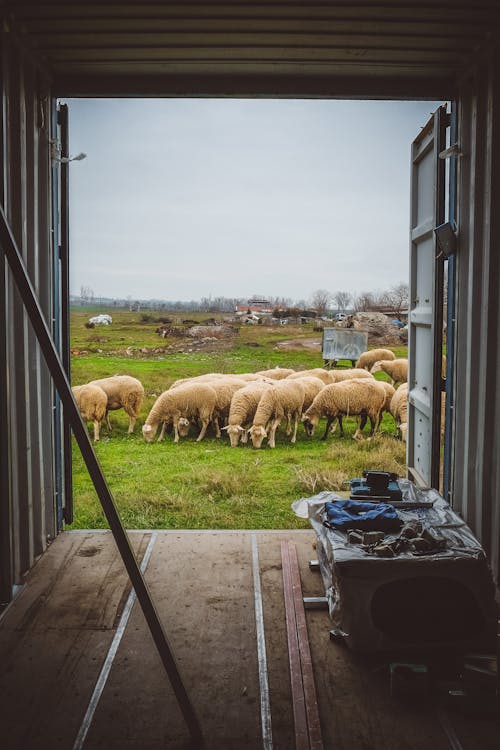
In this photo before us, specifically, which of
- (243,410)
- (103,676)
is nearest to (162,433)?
(243,410)

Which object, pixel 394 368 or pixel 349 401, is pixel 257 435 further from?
pixel 394 368

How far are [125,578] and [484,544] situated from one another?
2759 millimetres

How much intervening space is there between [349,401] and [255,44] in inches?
322

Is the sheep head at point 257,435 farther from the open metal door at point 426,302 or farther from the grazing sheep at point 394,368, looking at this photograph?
the open metal door at point 426,302

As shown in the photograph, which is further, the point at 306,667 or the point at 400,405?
the point at 400,405

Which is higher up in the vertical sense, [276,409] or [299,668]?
[276,409]

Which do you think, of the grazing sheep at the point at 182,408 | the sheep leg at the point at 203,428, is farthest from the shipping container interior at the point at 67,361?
the sheep leg at the point at 203,428

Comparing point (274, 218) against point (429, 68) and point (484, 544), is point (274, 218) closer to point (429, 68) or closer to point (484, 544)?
point (429, 68)

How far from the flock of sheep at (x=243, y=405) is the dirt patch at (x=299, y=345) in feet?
9.32

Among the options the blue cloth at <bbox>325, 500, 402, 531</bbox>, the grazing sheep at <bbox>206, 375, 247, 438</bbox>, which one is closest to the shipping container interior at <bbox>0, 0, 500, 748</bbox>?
the blue cloth at <bbox>325, 500, 402, 531</bbox>

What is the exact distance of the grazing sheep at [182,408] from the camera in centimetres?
1150

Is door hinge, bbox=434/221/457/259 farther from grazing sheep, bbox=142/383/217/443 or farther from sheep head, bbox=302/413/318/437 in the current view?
grazing sheep, bbox=142/383/217/443

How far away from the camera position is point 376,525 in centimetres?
388

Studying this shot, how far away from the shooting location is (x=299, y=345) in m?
15.1
